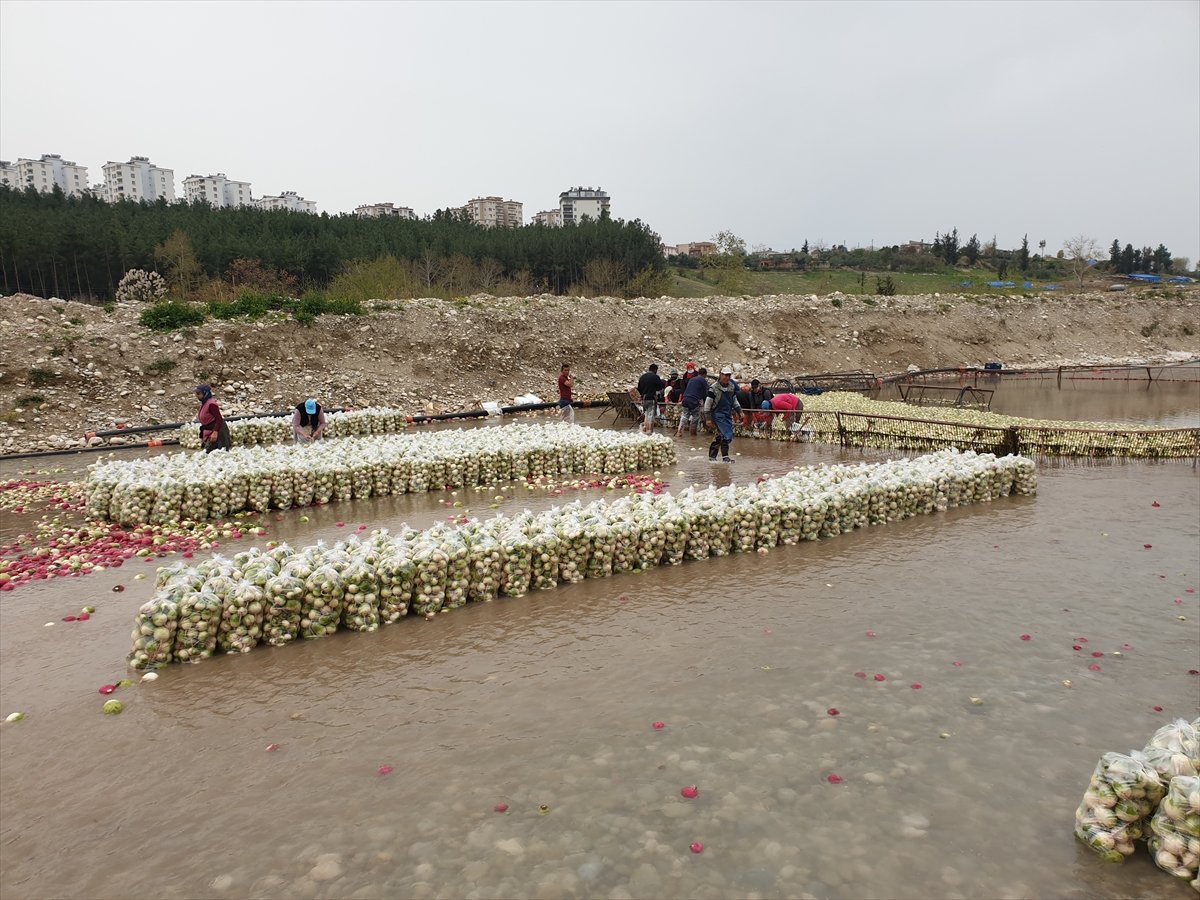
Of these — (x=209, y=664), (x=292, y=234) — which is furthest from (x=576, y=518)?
(x=292, y=234)

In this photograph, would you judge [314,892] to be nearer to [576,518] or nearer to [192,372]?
[576,518]

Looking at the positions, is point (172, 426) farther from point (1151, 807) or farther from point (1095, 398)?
point (1095, 398)

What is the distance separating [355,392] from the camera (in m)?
33.6

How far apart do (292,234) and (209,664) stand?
75097 mm

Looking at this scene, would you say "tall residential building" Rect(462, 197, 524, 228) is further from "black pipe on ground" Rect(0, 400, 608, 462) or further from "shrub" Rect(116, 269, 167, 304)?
"black pipe on ground" Rect(0, 400, 608, 462)

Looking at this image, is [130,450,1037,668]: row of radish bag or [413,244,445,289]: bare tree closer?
[130,450,1037,668]: row of radish bag

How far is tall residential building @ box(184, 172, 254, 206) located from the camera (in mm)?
Result: 164125

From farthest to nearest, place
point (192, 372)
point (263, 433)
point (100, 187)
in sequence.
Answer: point (100, 187) < point (192, 372) < point (263, 433)

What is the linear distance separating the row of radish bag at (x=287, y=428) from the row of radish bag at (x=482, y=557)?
12710 millimetres

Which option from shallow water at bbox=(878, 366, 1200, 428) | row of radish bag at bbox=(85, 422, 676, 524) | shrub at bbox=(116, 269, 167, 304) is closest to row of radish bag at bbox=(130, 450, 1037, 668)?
row of radish bag at bbox=(85, 422, 676, 524)

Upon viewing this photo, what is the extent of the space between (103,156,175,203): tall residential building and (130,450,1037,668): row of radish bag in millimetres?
190943

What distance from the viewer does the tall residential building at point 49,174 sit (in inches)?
6024

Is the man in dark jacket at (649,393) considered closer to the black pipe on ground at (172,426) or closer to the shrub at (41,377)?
the black pipe on ground at (172,426)

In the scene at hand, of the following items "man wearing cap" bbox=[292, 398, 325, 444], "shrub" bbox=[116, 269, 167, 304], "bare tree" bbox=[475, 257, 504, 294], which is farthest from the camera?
"bare tree" bbox=[475, 257, 504, 294]
